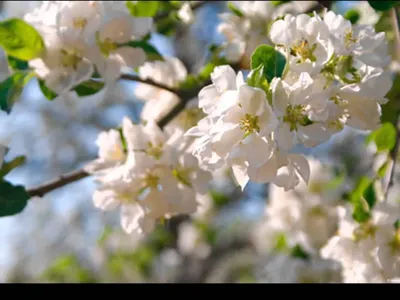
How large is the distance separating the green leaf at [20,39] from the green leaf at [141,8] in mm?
204

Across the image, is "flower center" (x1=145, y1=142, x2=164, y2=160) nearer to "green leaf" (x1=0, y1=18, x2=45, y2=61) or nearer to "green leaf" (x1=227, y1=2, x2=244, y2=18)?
"green leaf" (x1=0, y1=18, x2=45, y2=61)

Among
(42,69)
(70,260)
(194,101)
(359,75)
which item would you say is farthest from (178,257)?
(359,75)

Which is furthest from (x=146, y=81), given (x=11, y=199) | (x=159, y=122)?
(x=11, y=199)

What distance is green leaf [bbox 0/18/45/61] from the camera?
99 cm

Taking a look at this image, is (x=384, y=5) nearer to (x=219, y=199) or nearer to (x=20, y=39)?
(x=20, y=39)

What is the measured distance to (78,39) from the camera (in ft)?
3.27

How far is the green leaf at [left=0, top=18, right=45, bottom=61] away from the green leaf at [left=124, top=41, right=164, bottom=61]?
0.17 meters

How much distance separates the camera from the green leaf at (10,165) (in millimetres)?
924

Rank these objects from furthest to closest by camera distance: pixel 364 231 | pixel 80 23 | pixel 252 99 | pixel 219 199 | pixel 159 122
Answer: pixel 219 199 → pixel 159 122 → pixel 364 231 → pixel 80 23 → pixel 252 99

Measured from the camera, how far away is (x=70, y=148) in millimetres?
4258

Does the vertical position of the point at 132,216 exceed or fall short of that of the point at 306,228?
it exceeds it

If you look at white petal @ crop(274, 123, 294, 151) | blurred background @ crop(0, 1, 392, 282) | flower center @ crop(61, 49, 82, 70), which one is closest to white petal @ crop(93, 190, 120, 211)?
flower center @ crop(61, 49, 82, 70)

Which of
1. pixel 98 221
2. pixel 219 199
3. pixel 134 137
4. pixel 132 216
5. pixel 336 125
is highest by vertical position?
pixel 336 125

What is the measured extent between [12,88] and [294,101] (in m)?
0.55
